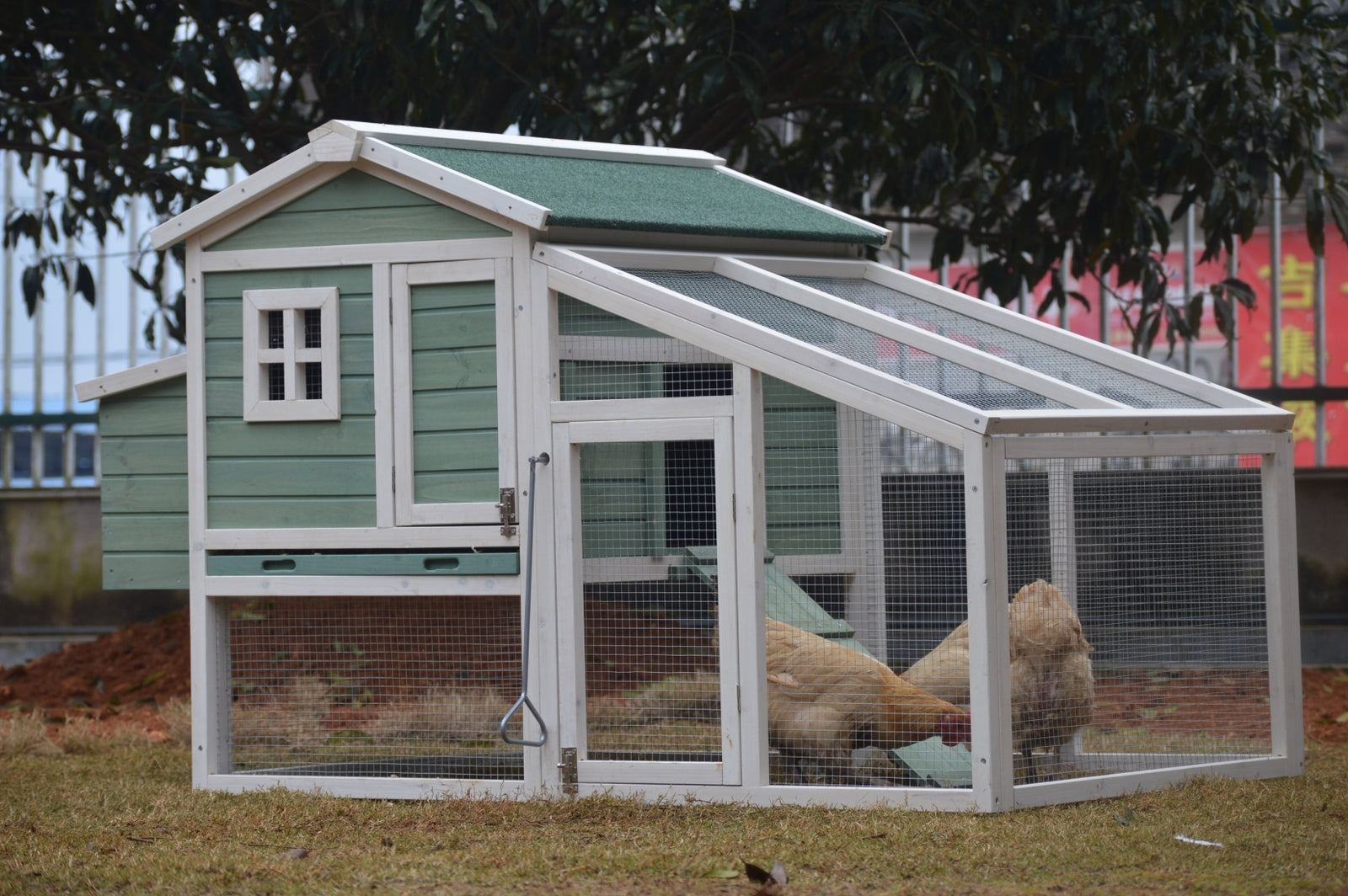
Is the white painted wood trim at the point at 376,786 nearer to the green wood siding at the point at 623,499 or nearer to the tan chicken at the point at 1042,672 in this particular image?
the green wood siding at the point at 623,499

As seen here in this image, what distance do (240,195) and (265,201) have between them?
93mm

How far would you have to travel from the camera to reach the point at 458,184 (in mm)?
5270

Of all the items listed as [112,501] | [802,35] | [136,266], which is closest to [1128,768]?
[112,501]

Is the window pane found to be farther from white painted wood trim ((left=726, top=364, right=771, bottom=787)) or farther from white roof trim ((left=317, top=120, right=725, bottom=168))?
white painted wood trim ((left=726, top=364, right=771, bottom=787))

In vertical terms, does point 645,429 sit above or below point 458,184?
below

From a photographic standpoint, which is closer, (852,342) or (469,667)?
(852,342)

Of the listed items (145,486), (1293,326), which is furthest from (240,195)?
(1293,326)

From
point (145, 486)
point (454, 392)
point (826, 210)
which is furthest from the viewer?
point (826, 210)

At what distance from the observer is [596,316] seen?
532 cm

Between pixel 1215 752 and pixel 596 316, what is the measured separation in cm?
259

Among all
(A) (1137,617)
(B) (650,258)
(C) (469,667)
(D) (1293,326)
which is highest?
(D) (1293,326)

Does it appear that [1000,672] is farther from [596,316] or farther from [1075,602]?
[596,316]

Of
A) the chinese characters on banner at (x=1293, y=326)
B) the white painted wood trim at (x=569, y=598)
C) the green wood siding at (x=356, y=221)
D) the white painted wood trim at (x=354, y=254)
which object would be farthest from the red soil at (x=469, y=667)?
the chinese characters on banner at (x=1293, y=326)

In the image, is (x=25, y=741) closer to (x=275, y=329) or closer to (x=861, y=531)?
(x=275, y=329)
